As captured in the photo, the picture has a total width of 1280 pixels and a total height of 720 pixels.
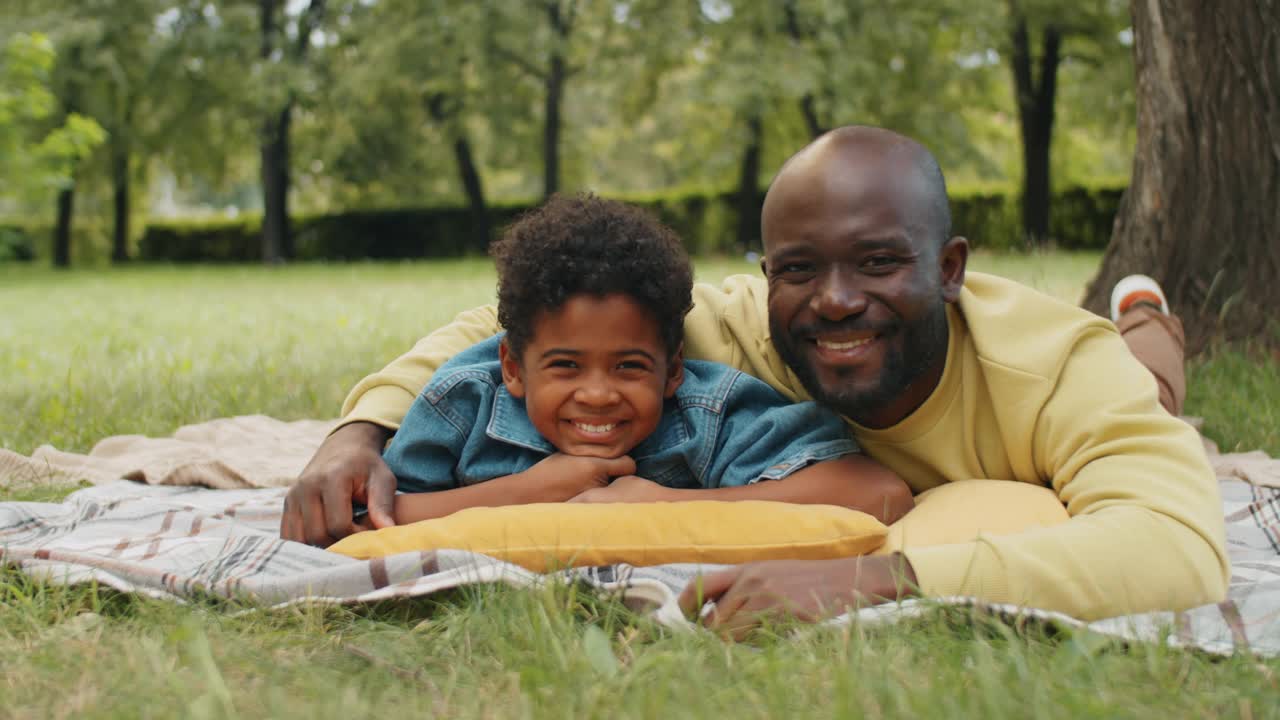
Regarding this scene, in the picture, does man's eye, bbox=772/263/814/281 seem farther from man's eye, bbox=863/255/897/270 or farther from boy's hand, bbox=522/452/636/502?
boy's hand, bbox=522/452/636/502

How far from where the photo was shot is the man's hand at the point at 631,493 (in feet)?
8.49

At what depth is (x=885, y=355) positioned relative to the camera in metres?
2.58

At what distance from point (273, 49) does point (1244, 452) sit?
20.7 metres

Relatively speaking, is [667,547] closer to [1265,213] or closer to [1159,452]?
[1159,452]

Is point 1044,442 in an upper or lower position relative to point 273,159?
lower

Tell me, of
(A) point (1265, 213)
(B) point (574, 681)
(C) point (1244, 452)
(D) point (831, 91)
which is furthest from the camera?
(D) point (831, 91)

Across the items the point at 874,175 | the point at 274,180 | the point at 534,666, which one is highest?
the point at 274,180

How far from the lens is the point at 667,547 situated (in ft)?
7.57

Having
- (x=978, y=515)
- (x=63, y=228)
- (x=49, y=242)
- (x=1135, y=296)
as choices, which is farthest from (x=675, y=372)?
(x=49, y=242)

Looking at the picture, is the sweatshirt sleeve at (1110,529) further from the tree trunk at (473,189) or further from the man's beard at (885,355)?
the tree trunk at (473,189)

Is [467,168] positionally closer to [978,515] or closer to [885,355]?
[885,355]

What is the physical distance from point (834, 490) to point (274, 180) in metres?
21.4

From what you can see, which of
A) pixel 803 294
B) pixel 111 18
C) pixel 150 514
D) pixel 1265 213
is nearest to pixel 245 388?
pixel 150 514

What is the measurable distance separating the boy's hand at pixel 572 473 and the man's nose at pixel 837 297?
652mm
